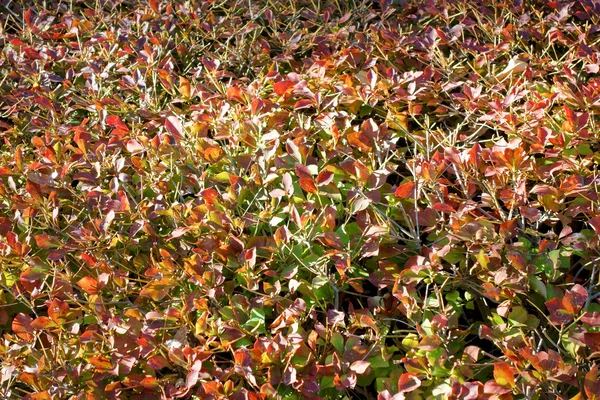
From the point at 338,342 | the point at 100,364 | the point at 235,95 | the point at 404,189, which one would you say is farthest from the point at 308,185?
the point at 100,364

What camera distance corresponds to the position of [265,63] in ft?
7.84

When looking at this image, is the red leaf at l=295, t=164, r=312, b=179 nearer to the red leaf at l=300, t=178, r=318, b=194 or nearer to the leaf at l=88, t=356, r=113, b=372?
the red leaf at l=300, t=178, r=318, b=194

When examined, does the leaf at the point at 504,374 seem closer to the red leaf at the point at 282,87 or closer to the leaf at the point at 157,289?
the leaf at the point at 157,289

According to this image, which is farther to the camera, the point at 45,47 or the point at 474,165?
the point at 45,47

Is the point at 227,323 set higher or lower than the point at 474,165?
lower

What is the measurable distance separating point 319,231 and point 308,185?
4.3 inches

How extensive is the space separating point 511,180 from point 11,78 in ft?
5.85

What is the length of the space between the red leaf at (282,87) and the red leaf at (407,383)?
93 cm

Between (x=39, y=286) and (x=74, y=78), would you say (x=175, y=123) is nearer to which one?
(x=39, y=286)

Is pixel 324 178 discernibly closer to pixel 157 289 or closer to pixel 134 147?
pixel 157 289

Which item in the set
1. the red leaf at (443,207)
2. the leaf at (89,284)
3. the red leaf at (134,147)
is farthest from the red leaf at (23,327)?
the red leaf at (443,207)

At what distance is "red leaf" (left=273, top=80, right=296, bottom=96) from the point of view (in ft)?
6.42

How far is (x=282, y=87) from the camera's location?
6.44ft

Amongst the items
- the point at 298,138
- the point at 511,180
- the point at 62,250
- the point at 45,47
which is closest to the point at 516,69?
the point at 511,180
